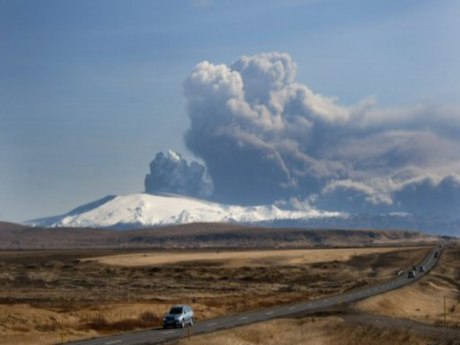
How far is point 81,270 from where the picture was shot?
159500mm

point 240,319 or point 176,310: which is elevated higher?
point 176,310

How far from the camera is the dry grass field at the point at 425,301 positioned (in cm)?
7988

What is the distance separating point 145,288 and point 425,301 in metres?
39.1

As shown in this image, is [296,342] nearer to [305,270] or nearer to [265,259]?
[305,270]

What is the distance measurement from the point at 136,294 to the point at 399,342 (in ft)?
164

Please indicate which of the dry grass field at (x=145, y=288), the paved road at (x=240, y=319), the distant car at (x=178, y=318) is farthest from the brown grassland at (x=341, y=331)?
the dry grass field at (x=145, y=288)

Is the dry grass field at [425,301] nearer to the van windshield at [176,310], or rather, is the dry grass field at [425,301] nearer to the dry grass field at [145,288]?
the dry grass field at [145,288]

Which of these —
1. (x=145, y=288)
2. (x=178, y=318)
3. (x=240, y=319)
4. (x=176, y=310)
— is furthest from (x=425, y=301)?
(x=178, y=318)

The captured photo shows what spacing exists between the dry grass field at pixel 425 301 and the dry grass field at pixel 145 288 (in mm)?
9164

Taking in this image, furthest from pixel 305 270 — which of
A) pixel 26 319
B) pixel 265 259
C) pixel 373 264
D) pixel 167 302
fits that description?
pixel 26 319

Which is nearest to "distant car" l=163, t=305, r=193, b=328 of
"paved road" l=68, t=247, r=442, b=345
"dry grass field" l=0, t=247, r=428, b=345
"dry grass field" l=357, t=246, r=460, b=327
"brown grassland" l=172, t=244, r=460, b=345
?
"paved road" l=68, t=247, r=442, b=345

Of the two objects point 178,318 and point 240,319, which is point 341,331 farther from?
point 178,318

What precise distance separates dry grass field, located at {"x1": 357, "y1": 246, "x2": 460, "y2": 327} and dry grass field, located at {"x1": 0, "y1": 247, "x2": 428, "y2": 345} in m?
9.16

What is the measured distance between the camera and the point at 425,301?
98.6 metres
